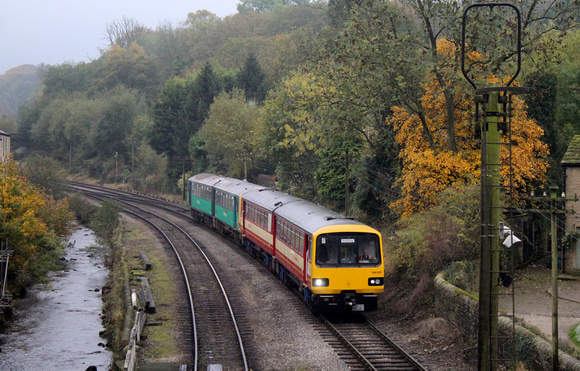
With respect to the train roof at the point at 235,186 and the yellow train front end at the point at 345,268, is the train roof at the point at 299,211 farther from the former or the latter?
the train roof at the point at 235,186

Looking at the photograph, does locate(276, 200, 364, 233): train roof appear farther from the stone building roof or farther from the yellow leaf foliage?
the yellow leaf foliage

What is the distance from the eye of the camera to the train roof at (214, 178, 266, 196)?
29.5 metres

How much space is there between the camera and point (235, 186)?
31.7 meters

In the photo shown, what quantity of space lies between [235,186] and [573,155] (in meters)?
16.6

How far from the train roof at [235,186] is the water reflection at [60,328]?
780 centimetres

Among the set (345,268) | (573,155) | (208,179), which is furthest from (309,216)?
(208,179)

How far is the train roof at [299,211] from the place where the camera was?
17.5m

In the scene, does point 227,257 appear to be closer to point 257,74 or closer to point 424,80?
point 424,80

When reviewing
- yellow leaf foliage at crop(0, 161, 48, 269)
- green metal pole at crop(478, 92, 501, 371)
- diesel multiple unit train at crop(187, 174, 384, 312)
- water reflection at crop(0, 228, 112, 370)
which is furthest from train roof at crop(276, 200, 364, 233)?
yellow leaf foliage at crop(0, 161, 48, 269)

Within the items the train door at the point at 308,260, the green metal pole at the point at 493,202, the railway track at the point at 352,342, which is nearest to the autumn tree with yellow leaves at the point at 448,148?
the train door at the point at 308,260

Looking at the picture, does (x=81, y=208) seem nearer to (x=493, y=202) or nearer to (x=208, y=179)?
(x=208, y=179)

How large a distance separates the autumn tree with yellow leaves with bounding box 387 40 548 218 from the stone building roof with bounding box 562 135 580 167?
2.78 ft

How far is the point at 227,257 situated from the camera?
89.6 ft

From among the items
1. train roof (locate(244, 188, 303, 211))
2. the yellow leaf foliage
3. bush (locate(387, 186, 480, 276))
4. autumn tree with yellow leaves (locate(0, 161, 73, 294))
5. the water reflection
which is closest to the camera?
bush (locate(387, 186, 480, 276))
